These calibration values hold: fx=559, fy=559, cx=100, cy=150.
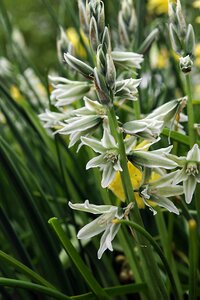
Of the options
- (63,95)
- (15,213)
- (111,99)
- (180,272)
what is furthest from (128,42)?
(15,213)

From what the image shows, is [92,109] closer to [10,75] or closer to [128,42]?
[128,42]

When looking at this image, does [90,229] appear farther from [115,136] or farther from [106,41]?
[106,41]

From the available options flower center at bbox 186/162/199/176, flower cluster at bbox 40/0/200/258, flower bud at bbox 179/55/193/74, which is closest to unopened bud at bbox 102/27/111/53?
flower cluster at bbox 40/0/200/258

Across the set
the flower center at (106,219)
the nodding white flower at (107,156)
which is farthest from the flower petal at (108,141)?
the flower center at (106,219)

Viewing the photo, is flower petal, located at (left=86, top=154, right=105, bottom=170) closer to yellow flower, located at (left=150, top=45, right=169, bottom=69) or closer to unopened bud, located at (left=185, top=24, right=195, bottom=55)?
unopened bud, located at (left=185, top=24, right=195, bottom=55)

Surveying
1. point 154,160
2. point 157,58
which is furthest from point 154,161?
point 157,58
